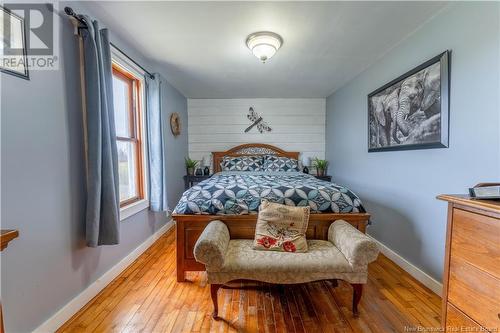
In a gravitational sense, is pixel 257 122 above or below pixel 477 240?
above

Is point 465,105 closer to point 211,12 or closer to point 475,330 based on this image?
point 475,330

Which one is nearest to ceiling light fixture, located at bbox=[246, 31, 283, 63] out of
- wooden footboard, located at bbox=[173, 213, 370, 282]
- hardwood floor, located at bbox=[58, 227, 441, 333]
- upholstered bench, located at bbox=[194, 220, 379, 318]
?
wooden footboard, located at bbox=[173, 213, 370, 282]

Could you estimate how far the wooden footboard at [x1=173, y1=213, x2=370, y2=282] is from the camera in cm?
205

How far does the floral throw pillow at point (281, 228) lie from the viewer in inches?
71.1

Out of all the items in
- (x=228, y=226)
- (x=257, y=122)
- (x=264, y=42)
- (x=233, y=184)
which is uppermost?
(x=264, y=42)

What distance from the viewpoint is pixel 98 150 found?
172cm

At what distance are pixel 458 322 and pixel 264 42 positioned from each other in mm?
2289

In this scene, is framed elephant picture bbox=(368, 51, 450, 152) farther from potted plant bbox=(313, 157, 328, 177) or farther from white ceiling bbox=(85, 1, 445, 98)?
potted plant bbox=(313, 157, 328, 177)

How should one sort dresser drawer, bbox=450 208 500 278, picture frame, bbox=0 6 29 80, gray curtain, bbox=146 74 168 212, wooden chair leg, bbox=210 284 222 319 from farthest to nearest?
1. gray curtain, bbox=146 74 168 212
2. wooden chair leg, bbox=210 284 222 319
3. picture frame, bbox=0 6 29 80
4. dresser drawer, bbox=450 208 500 278

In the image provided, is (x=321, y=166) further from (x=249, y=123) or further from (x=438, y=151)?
(x=438, y=151)

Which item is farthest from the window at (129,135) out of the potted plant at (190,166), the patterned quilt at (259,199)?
the potted plant at (190,166)

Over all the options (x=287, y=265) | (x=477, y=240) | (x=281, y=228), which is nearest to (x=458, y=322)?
(x=477, y=240)

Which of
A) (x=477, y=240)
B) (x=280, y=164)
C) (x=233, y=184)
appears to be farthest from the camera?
(x=280, y=164)

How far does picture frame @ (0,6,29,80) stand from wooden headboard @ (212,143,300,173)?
328 centimetres
